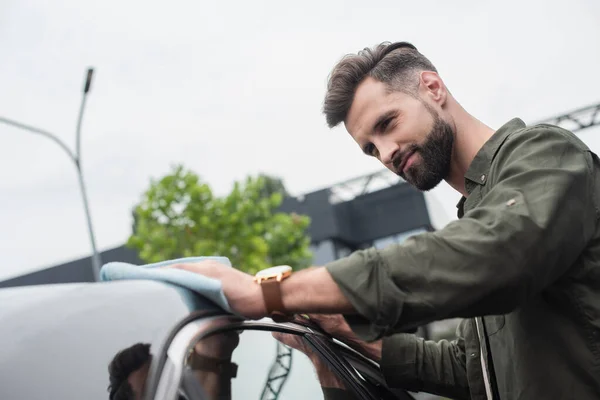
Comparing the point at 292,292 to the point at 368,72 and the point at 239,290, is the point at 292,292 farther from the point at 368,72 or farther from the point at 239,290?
the point at 368,72

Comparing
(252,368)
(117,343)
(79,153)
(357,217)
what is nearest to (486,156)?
(252,368)

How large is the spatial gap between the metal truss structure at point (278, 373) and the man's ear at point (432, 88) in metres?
1.05

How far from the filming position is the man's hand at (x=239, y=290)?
1.26 metres

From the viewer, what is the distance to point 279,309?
1.27m

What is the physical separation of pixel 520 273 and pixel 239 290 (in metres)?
0.60

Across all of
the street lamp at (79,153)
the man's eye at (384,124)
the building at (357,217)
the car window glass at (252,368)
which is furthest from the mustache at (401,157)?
the building at (357,217)

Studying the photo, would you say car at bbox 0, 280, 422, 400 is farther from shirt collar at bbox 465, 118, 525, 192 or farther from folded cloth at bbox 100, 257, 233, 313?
shirt collar at bbox 465, 118, 525, 192

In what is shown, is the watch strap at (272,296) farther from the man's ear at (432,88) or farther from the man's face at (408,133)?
the man's ear at (432,88)

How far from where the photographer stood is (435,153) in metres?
2.01

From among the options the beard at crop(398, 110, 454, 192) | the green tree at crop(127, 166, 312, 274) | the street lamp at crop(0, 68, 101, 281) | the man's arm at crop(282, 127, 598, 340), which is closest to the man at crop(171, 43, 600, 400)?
the man's arm at crop(282, 127, 598, 340)

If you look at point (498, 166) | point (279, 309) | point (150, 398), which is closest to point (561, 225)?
point (498, 166)

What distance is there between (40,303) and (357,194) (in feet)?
Answer: 97.1

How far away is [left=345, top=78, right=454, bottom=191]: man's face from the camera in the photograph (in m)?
2.01

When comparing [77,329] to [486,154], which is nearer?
[77,329]
